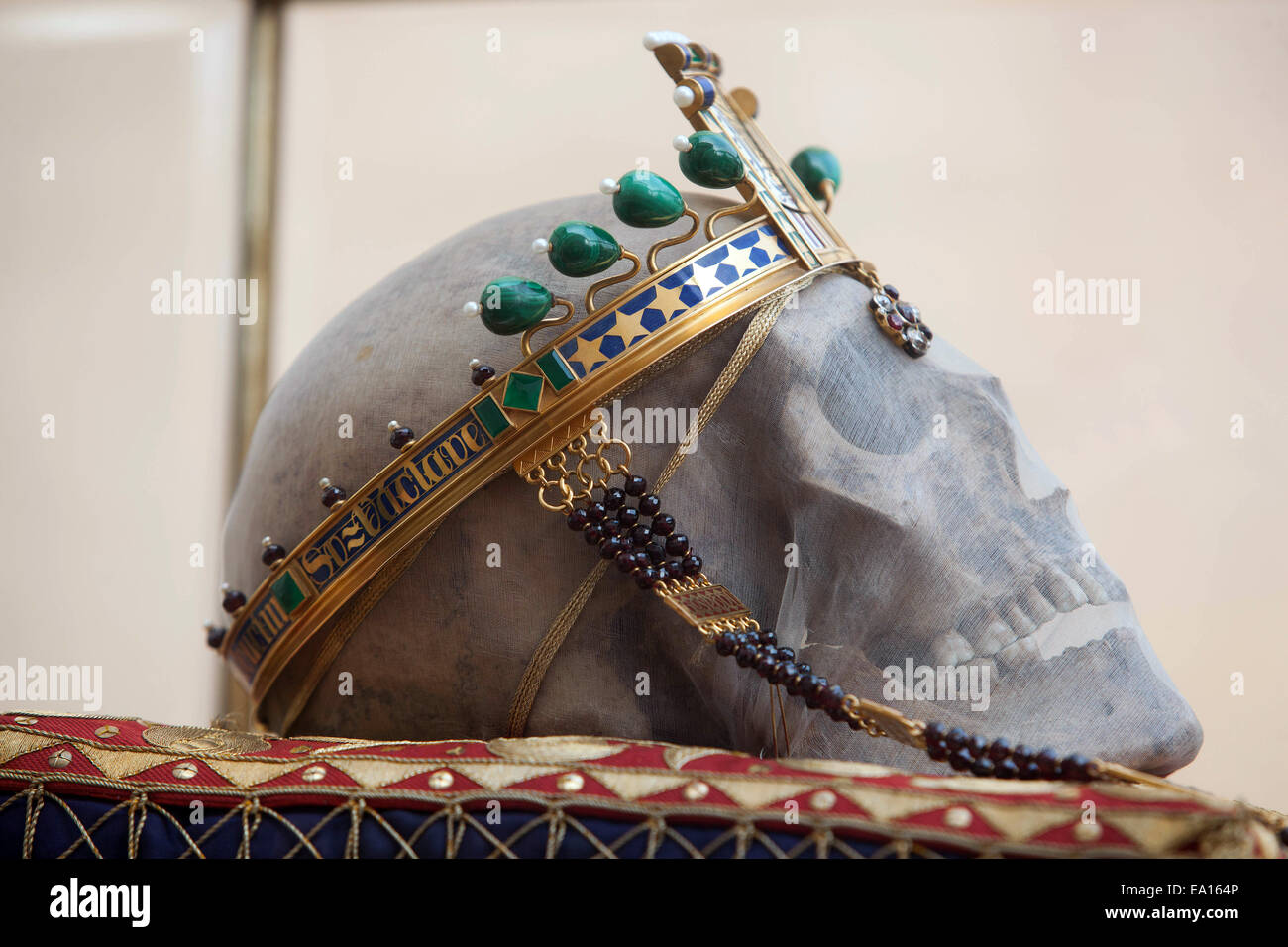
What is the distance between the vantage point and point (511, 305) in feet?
2.47

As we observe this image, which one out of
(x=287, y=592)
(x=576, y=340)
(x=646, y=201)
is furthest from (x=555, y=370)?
(x=287, y=592)

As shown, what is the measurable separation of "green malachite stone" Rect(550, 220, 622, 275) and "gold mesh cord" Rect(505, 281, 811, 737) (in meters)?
0.11

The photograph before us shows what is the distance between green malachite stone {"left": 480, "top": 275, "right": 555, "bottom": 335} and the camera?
2.47 ft

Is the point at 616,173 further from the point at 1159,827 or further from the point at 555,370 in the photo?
the point at 1159,827

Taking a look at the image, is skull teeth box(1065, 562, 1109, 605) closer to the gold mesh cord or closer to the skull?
the skull

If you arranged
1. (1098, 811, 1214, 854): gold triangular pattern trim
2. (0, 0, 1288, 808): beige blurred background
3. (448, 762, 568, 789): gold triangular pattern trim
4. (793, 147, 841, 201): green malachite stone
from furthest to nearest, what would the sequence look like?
(0, 0, 1288, 808): beige blurred background
(793, 147, 841, 201): green malachite stone
(448, 762, 568, 789): gold triangular pattern trim
(1098, 811, 1214, 854): gold triangular pattern trim

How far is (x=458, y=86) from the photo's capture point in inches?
73.6

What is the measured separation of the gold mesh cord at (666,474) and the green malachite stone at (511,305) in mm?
136

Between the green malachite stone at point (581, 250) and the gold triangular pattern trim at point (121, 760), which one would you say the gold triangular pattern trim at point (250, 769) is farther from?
the green malachite stone at point (581, 250)

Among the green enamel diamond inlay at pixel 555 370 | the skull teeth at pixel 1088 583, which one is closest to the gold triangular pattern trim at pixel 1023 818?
the skull teeth at pixel 1088 583

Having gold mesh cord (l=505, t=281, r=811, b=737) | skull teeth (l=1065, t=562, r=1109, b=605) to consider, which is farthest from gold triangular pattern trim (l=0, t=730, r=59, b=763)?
skull teeth (l=1065, t=562, r=1109, b=605)

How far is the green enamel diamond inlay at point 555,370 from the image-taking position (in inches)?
30.0
